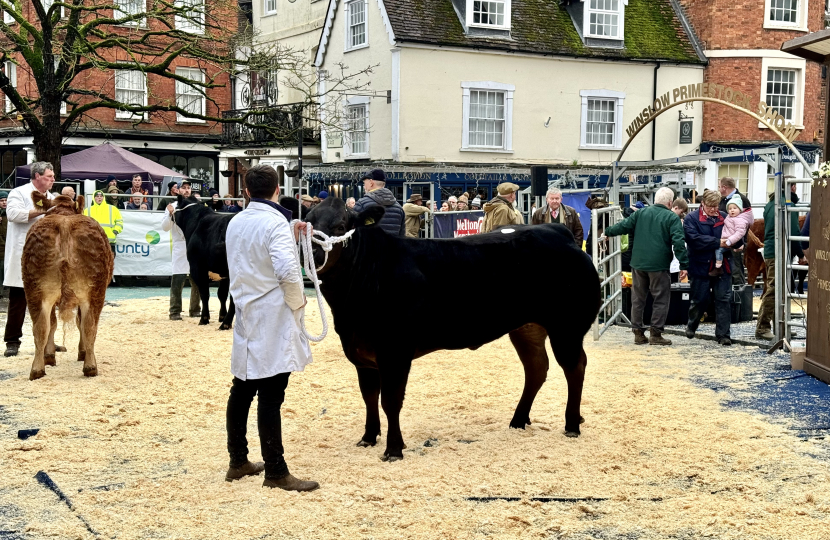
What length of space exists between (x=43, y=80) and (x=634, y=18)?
1885cm

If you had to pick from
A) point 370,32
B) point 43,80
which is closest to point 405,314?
point 43,80

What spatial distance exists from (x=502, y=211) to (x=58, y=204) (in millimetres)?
5313

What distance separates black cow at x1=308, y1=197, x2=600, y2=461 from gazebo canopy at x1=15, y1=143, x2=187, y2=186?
17696 millimetres

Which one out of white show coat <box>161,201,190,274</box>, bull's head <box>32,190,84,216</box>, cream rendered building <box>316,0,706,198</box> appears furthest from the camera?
cream rendered building <box>316,0,706,198</box>

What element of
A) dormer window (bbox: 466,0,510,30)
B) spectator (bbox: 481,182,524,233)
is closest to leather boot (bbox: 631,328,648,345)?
spectator (bbox: 481,182,524,233)

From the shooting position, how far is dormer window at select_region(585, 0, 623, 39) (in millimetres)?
28328

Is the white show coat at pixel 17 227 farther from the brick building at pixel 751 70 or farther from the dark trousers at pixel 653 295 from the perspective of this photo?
the brick building at pixel 751 70

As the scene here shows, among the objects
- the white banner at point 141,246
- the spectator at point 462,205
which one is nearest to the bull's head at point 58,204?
the white banner at point 141,246

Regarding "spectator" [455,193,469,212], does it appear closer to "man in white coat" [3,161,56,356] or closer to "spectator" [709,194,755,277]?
"spectator" [709,194,755,277]

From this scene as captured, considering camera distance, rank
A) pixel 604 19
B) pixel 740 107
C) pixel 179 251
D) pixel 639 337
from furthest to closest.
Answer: pixel 604 19 < pixel 179 251 < pixel 740 107 < pixel 639 337

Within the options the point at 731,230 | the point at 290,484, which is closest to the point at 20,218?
the point at 290,484

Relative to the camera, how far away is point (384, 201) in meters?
10.4

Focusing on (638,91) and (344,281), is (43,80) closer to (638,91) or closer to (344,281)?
(344,281)

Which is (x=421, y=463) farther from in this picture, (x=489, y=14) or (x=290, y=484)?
(x=489, y=14)
